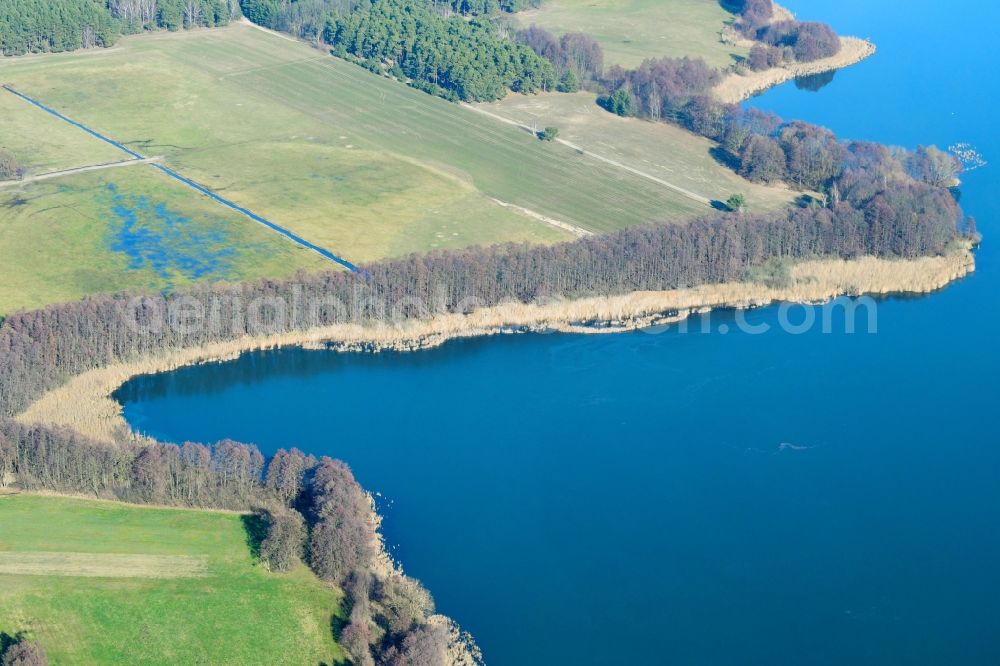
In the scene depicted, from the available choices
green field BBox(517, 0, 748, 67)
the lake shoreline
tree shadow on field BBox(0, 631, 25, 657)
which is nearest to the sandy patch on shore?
green field BBox(517, 0, 748, 67)

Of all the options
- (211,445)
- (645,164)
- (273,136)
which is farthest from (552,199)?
(211,445)

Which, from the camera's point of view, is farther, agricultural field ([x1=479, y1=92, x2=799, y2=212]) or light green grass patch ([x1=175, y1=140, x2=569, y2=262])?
agricultural field ([x1=479, y1=92, x2=799, y2=212])

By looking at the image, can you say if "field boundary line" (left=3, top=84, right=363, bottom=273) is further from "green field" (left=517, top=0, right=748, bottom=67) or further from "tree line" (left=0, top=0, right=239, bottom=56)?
"green field" (left=517, top=0, right=748, bottom=67)

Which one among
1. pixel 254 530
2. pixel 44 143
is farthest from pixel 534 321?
pixel 44 143

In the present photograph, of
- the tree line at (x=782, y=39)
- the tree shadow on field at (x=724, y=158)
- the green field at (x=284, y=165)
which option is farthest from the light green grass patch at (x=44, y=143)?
the tree line at (x=782, y=39)

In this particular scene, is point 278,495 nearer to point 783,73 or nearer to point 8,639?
point 8,639

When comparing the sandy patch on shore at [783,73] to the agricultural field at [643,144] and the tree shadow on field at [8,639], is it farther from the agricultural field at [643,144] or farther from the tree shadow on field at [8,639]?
the tree shadow on field at [8,639]

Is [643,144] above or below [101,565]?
above
